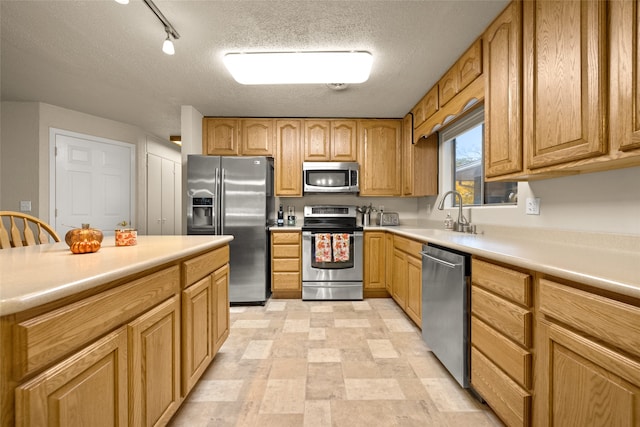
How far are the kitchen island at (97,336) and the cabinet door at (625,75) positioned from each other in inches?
73.8

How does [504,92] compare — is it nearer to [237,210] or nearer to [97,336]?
[97,336]

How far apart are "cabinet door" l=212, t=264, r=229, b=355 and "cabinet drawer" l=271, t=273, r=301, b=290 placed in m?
1.37

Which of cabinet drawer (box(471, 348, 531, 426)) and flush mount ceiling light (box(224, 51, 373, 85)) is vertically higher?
flush mount ceiling light (box(224, 51, 373, 85))

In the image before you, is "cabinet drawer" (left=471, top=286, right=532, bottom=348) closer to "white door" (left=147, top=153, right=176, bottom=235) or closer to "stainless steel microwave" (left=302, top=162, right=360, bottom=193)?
"stainless steel microwave" (left=302, top=162, right=360, bottom=193)

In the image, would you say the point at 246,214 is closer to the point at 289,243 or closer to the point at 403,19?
the point at 289,243

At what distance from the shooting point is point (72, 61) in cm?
249

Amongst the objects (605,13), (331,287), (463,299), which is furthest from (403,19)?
(331,287)

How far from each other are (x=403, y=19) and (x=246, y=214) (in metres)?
2.38

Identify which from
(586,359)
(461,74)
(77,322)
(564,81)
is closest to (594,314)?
(586,359)

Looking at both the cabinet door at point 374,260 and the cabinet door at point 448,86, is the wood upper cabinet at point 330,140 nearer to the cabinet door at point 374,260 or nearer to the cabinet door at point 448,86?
the cabinet door at point 374,260

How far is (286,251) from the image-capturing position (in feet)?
11.5

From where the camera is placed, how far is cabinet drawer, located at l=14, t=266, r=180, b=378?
645mm

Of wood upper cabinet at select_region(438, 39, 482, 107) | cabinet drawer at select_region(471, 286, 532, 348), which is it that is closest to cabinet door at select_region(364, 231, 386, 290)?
wood upper cabinet at select_region(438, 39, 482, 107)

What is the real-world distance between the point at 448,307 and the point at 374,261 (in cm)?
175
